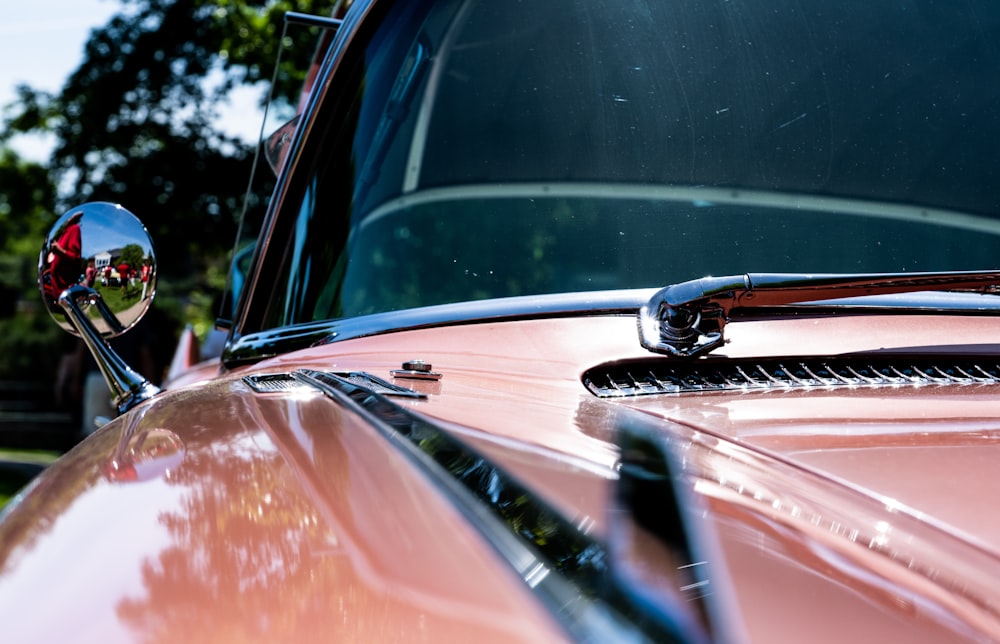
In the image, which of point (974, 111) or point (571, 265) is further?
point (974, 111)

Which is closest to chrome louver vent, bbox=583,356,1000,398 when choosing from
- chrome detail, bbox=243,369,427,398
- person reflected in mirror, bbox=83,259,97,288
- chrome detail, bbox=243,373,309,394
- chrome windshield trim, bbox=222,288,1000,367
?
chrome windshield trim, bbox=222,288,1000,367

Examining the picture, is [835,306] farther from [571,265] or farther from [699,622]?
[699,622]

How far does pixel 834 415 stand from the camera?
1.12 m

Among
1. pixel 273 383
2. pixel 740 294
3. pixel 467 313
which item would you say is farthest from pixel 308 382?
pixel 740 294

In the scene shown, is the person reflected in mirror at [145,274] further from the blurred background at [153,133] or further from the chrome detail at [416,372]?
the blurred background at [153,133]

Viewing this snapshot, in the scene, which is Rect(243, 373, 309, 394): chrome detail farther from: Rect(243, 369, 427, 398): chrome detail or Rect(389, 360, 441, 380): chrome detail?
Rect(389, 360, 441, 380): chrome detail

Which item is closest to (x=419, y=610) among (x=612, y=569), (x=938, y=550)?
(x=612, y=569)

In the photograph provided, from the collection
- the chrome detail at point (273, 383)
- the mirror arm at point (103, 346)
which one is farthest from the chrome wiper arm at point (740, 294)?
the mirror arm at point (103, 346)

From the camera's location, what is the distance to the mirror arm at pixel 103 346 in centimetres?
172

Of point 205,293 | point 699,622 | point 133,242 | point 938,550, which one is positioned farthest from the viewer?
point 205,293

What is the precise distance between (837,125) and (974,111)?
26 cm

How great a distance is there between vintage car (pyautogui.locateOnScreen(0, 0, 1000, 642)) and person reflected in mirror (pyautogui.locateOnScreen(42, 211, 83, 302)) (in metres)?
0.02

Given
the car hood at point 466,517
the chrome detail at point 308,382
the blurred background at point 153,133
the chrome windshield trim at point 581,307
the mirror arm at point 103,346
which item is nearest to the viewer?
the car hood at point 466,517

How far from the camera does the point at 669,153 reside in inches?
63.0
